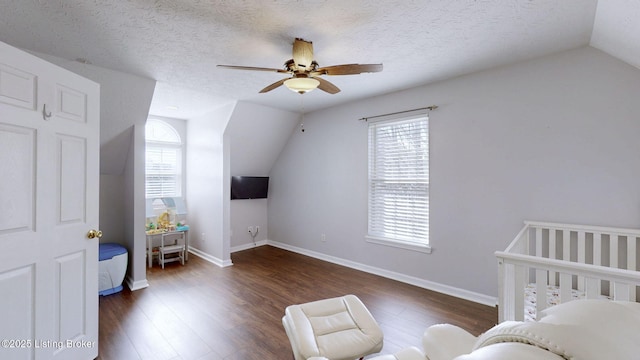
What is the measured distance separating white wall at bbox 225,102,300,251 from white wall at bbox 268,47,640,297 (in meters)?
1.25

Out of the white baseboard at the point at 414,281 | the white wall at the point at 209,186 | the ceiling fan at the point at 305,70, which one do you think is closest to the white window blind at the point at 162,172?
the white wall at the point at 209,186

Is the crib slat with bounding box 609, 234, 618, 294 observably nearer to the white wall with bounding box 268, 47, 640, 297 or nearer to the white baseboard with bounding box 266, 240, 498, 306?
the white wall with bounding box 268, 47, 640, 297

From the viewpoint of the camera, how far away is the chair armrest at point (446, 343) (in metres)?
1.10

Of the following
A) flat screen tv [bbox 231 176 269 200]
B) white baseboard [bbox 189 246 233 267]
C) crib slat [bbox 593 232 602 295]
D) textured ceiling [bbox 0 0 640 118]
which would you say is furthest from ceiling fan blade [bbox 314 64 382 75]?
flat screen tv [bbox 231 176 269 200]

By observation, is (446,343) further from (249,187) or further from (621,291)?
(249,187)

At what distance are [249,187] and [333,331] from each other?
3970 millimetres

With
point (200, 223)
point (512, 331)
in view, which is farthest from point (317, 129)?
point (512, 331)

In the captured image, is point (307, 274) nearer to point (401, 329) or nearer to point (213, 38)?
point (401, 329)

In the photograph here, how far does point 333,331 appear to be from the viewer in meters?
1.64

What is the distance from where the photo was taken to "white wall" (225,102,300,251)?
14.0 ft

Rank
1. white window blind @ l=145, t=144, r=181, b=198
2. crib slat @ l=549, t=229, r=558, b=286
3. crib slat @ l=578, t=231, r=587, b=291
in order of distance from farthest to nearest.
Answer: white window blind @ l=145, t=144, r=181, b=198 < crib slat @ l=549, t=229, r=558, b=286 < crib slat @ l=578, t=231, r=587, b=291

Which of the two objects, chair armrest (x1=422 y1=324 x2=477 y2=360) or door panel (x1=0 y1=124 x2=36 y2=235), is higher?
door panel (x1=0 y1=124 x2=36 y2=235)

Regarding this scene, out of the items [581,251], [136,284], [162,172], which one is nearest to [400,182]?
[581,251]

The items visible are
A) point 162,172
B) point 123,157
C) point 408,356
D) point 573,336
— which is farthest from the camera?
point 162,172
